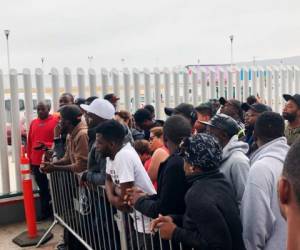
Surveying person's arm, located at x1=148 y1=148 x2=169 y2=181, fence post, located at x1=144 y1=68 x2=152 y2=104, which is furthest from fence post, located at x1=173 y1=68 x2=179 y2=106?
person's arm, located at x1=148 y1=148 x2=169 y2=181

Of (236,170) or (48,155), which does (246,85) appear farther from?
(236,170)

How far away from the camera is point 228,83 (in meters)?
9.42

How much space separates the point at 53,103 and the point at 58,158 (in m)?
1.86

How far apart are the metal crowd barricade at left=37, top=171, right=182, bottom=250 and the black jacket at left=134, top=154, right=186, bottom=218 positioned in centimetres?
25

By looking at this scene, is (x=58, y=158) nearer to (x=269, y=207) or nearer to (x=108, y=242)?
(x=108, y=242)

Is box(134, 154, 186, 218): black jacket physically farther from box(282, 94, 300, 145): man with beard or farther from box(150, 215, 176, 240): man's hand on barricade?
box(282, 94, 300, 145): man with beard

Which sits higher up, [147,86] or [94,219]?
[147,86]

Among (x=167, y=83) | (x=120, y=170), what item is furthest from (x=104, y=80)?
(x=120, y=170)

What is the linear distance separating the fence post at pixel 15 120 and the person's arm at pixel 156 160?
12.1 feet

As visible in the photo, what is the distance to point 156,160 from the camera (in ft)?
11.5

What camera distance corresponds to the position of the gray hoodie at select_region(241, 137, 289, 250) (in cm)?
259

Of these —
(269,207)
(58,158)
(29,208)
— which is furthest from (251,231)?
(29,208)

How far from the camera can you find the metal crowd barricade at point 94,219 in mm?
3303

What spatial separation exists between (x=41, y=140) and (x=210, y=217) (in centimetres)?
459
